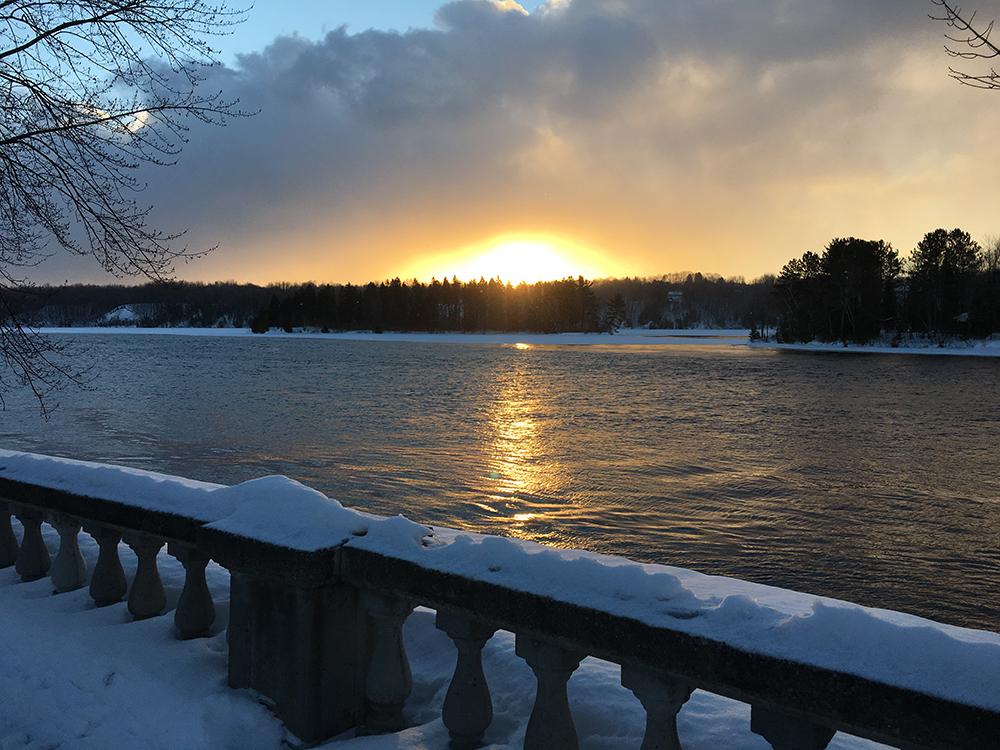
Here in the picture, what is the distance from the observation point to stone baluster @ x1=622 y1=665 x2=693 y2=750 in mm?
2115

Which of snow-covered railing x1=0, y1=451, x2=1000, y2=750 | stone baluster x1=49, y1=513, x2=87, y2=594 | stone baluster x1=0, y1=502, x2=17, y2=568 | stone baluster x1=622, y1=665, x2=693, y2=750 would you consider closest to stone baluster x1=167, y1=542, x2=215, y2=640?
snow-covered railing x1=0, y1=451, x2=1000, y2=750

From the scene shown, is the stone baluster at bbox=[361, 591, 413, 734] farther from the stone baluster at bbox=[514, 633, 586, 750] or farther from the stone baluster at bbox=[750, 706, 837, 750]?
the stone baluster at bbox=[750, 706, 837, 750]

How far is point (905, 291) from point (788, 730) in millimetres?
95250

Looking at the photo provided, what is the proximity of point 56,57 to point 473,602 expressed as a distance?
5.58 m

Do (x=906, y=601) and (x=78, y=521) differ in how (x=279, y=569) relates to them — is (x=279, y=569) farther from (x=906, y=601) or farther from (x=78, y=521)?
(x=906, y=601)

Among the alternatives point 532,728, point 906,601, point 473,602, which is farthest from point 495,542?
point 906,601

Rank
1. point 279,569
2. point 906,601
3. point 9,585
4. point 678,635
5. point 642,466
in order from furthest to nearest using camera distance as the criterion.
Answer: point 642,466, point 906,601, point 9,585, point 279,569, point 678,635

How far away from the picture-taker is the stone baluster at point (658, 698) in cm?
212

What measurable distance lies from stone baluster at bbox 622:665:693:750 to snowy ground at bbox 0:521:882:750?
17.2 inches

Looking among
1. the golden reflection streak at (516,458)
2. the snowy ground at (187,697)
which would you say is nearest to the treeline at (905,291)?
the golden reflection streak at (516,458)

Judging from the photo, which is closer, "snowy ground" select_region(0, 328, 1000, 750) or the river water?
"snowy ground" select_region(0, 328, 1000, 750)

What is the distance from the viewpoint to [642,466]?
1311cm

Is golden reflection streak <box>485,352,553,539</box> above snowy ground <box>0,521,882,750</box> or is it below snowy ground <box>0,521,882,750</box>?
below

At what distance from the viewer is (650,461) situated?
44.6ft
